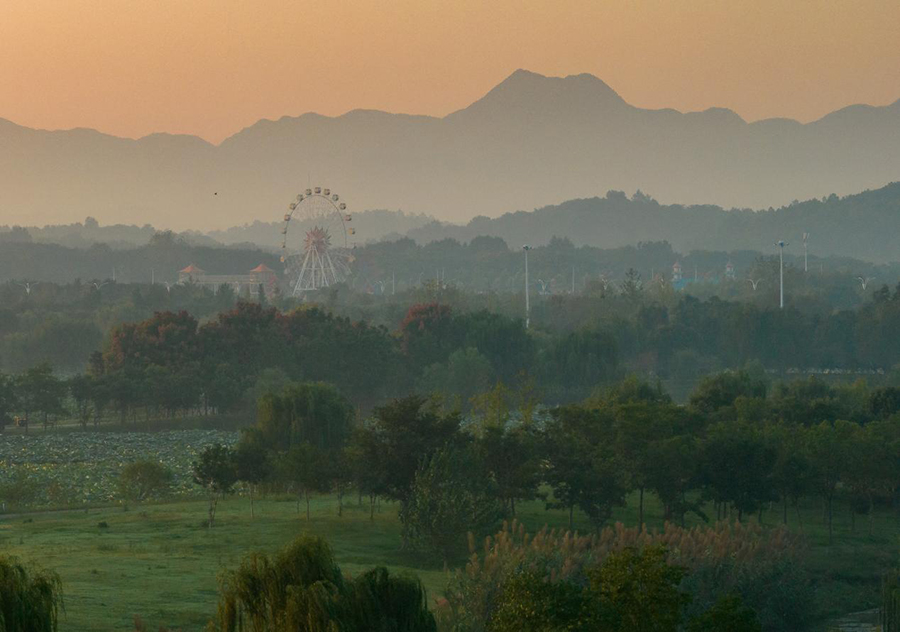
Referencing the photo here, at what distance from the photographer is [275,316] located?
96.7 meters

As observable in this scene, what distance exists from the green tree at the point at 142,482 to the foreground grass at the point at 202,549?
2.11 m

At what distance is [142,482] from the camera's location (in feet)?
175

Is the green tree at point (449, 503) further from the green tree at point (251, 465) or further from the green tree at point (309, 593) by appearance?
the green tree at point (309, 593)

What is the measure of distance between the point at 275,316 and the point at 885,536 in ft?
186

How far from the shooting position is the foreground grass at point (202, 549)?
33312 millimetres

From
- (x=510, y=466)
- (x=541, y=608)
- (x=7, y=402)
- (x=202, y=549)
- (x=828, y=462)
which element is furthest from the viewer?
(x=7, y=402)

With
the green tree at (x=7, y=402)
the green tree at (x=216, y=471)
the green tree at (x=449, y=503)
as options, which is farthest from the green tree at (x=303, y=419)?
the green tree at (x=7, y=402)

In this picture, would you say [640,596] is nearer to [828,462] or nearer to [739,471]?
[739,471]

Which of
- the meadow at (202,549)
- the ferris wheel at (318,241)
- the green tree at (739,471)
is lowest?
the meadow at (202,549)

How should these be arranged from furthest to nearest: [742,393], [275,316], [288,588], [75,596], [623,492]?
[275,316]
[742,393]
[623,492]
[75,596]
[288,588]

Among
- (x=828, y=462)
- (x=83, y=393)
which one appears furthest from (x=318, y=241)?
(x=828, y=462)

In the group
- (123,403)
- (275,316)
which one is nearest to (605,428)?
(123,403)

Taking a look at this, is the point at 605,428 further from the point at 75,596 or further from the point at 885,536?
the point at 75,596

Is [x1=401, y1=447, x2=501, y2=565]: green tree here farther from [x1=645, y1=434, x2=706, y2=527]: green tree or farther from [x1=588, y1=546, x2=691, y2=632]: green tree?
[x1=588, y1=546, x2=691, y2=632]: green tree
